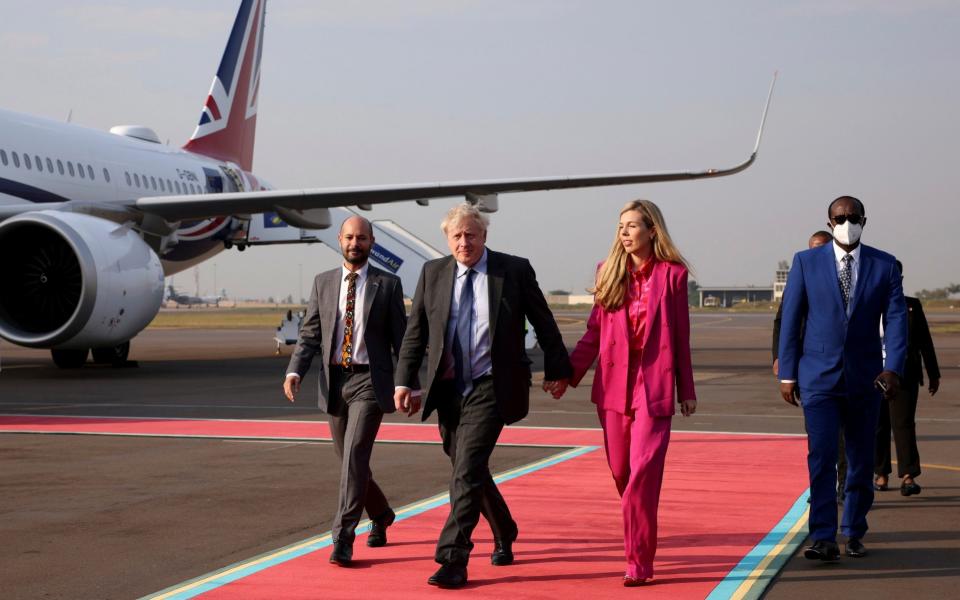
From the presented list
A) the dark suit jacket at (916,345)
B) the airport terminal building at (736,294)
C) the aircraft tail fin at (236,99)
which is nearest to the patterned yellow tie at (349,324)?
the dark suit jacket at (916,345)

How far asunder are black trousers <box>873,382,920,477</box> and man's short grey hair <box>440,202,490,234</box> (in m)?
3.37

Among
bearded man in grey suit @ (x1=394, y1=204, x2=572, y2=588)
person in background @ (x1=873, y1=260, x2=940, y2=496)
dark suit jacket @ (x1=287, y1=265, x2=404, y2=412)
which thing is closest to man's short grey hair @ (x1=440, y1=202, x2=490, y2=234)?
bearded man in grey suit @ (x1=394, y1=204, x2=572, y2=588)

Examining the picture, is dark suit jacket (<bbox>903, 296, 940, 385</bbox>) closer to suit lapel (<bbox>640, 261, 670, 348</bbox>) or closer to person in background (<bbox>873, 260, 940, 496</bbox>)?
person in background (<bbox>873, 260, 940, 496</bbox>)

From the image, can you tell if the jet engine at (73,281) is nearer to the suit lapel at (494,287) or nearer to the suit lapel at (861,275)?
the suit lapel at (494,287)

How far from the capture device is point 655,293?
5180 mm

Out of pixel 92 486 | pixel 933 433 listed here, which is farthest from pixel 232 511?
pixel 933 433

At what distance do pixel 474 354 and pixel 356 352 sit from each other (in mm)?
708

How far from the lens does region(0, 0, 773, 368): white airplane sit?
16.8 meters

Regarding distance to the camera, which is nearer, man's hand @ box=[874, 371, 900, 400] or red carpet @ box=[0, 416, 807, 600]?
red carpet @ box=[0, 416, 807, 600]

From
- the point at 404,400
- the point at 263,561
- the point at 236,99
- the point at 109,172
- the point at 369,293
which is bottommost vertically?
the point at 263,561

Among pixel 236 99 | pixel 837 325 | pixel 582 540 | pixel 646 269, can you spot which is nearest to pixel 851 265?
pixel 837 325

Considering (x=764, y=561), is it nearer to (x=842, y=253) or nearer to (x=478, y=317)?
(x=842, y=253)

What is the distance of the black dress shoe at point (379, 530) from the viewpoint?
585cm

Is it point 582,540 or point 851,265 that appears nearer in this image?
point 851,265
